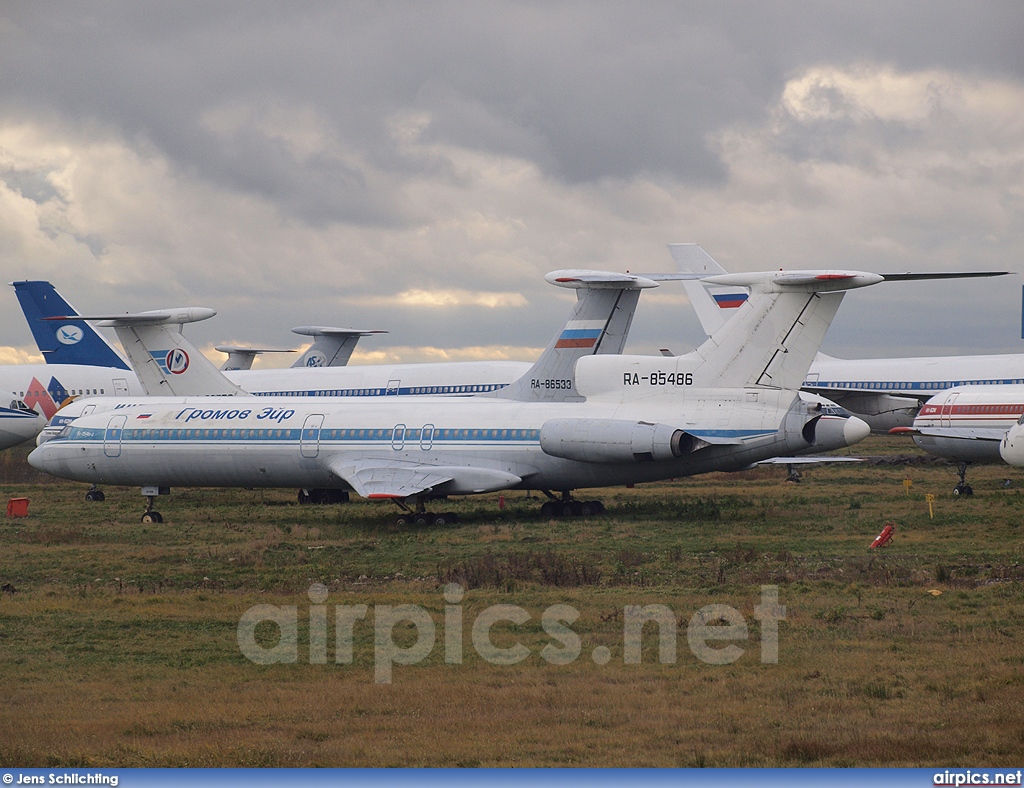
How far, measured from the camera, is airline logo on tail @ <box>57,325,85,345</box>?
70.8 m

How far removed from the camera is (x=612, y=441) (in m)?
29.2

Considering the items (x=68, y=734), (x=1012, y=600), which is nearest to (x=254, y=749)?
(x=68, y=734)

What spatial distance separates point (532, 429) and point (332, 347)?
57.1 m

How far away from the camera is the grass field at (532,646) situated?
11.8 meters

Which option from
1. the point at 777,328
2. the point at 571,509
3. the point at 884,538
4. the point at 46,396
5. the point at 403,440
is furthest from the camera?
the point at 46,396

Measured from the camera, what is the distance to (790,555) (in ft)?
77.5

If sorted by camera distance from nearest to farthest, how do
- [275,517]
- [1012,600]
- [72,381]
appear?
[1012,600] < [275,517] < [72,381]

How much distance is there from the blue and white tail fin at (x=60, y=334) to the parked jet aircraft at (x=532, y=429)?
35.1 meters

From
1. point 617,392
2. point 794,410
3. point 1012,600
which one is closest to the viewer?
point 1012,600

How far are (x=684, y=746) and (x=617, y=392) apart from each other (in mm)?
19177

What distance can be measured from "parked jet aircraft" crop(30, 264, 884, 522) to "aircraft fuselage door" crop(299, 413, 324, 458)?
0.04 metres

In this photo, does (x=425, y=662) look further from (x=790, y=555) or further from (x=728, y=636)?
(x=790, y=555)

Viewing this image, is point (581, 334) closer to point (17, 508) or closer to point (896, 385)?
point (17, 508)
